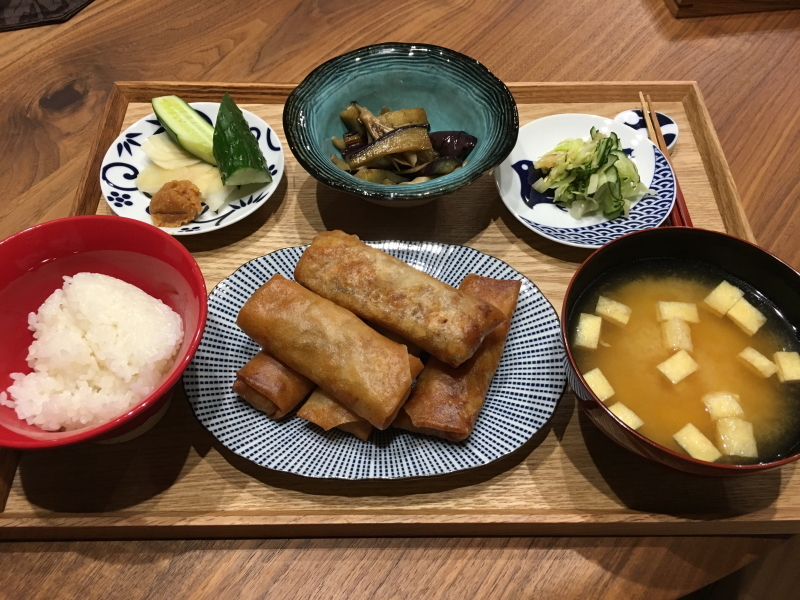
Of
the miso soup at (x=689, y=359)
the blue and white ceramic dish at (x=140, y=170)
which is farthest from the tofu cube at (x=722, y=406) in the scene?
the blue and white ceramic dish at (x=140, y=170)

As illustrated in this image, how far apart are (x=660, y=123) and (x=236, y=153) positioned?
1.80 meters

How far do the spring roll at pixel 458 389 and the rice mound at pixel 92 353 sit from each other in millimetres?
679

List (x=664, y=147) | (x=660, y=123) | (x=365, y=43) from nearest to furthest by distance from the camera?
(x=664, y=147)
(x=660, y=123)
(x=365, y=43)

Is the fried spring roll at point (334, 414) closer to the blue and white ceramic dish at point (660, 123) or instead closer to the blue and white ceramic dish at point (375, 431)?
the blue and white ceramic dish at point (375, 431)

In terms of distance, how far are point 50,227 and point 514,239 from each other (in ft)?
4.96

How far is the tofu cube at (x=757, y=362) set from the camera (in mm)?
1465

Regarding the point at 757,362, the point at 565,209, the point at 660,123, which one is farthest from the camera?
the point at 660,123

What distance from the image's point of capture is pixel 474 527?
4.90ft

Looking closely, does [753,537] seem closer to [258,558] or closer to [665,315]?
[665,315]

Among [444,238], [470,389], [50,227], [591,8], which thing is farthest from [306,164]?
[591,8]

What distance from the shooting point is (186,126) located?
2.25 m

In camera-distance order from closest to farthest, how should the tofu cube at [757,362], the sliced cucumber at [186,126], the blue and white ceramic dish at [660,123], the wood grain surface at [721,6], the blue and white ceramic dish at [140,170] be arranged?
the tofu cube at [757,362], the blue and white ceramic dish at [140,170], the sliced cucumber at [186,126], the blue and white ceramic dish at [660,123], the wood grain surface at [721,6]

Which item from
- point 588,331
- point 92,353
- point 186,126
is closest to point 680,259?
point 588,331

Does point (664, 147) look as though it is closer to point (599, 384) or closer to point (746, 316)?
point (746, 316)
